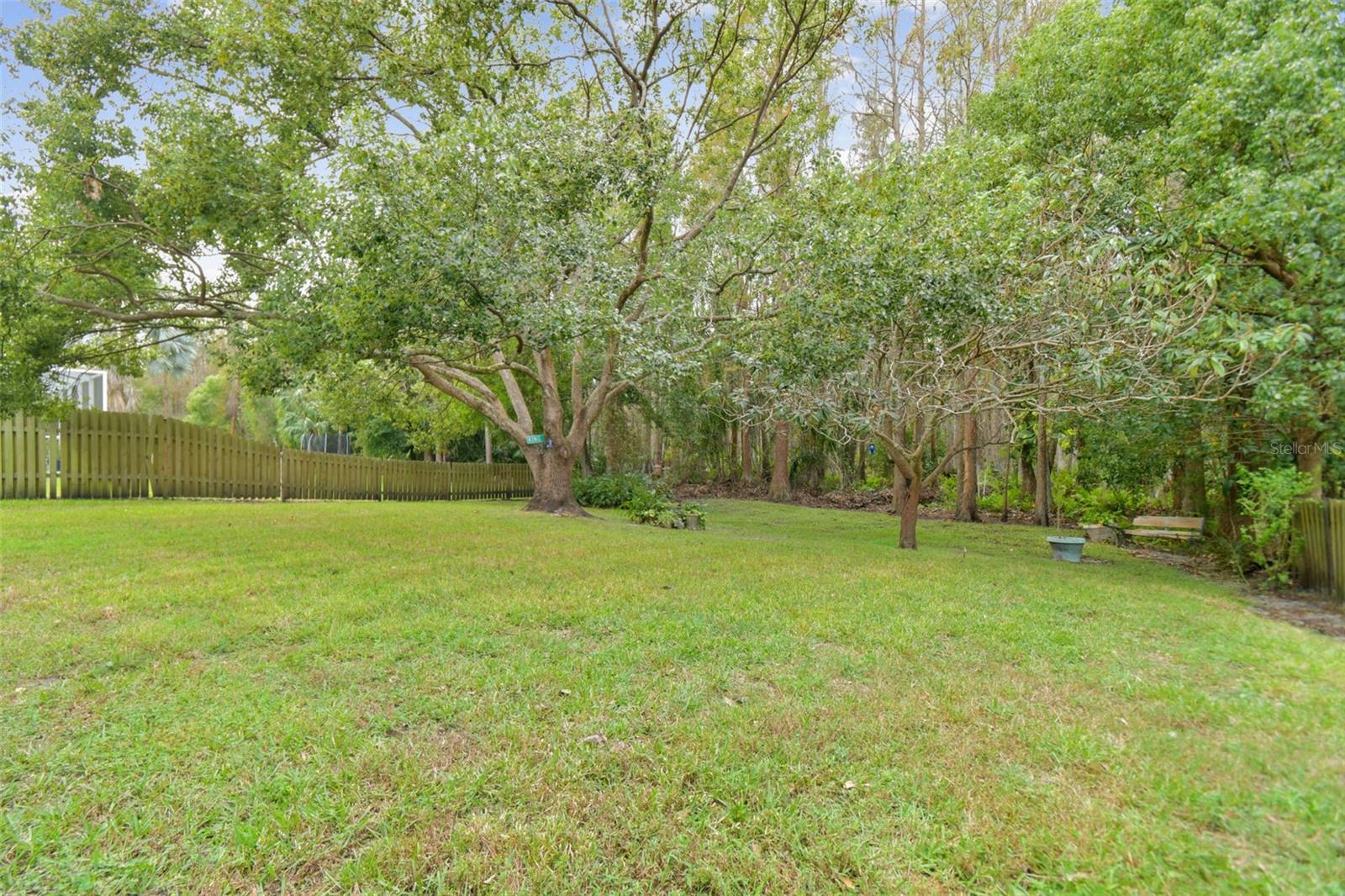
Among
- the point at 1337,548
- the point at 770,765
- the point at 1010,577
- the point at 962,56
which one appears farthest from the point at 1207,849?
the point at 962,56

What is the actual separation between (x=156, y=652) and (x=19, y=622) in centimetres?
114

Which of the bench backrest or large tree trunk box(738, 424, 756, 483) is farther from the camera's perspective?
large tree trunk box(738, 424, 756, 483)

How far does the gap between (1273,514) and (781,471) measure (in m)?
13.5

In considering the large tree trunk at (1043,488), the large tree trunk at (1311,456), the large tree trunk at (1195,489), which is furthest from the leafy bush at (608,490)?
the large tree trunk at (1311,456)

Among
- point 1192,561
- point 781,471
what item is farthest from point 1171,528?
point 781,471

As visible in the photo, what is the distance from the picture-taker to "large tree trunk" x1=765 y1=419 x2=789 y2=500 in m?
19.5

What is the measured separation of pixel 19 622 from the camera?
3.65 meters

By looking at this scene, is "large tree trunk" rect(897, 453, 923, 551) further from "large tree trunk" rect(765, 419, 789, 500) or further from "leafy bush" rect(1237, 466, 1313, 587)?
"large tree trunk" rect(765, 419, 789, 500)

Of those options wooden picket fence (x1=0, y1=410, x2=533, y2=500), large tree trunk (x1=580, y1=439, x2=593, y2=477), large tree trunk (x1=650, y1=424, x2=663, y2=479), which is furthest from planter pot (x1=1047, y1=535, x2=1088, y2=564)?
large tree trunk (x1=650, y1=424, x2=663, y2=479)

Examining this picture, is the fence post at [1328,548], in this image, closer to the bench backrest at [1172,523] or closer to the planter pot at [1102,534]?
the bench backrest at [1172,523]

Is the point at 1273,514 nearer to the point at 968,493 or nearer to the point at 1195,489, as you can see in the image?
the point at 1195,489

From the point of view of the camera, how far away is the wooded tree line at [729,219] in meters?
5.95

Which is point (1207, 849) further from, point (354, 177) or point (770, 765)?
point (354, 177)

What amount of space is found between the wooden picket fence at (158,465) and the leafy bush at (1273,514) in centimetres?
1564
